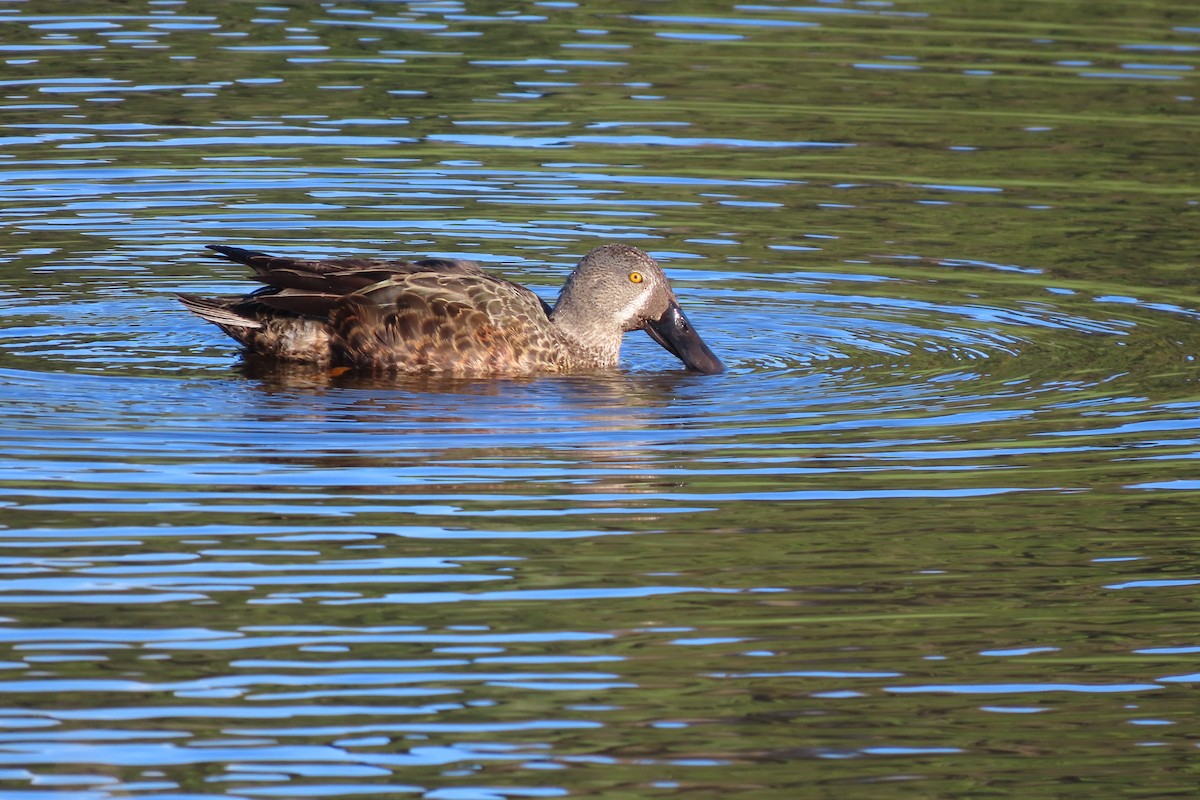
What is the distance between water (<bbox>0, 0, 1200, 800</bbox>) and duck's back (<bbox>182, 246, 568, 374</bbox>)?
0.72 ft

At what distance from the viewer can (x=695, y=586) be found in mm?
7594

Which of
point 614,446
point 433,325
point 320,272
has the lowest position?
point 614,446

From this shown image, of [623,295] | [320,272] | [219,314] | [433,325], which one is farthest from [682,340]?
[219,314]

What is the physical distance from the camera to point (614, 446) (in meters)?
9.52

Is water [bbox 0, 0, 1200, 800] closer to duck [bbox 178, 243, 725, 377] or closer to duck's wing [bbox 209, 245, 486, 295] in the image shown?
duck [bbox 178, 243, 725, 377]

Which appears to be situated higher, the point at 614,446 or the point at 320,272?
the point at 320,272

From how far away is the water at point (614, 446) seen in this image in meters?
6.36

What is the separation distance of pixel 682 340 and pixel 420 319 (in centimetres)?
144

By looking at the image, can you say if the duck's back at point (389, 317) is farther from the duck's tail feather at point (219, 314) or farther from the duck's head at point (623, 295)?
the duck's head at point (623, 295)

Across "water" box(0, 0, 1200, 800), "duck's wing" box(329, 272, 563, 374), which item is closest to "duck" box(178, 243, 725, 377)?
"duck's wing" box(329, 272, 563, 374)

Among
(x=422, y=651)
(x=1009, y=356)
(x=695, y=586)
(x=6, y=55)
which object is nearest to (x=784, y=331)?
(x=1009, y=356)

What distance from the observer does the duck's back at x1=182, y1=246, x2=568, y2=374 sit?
435 inches

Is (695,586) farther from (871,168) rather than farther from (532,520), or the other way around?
(871,168)

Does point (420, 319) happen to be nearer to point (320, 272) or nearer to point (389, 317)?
point (389, 317)
